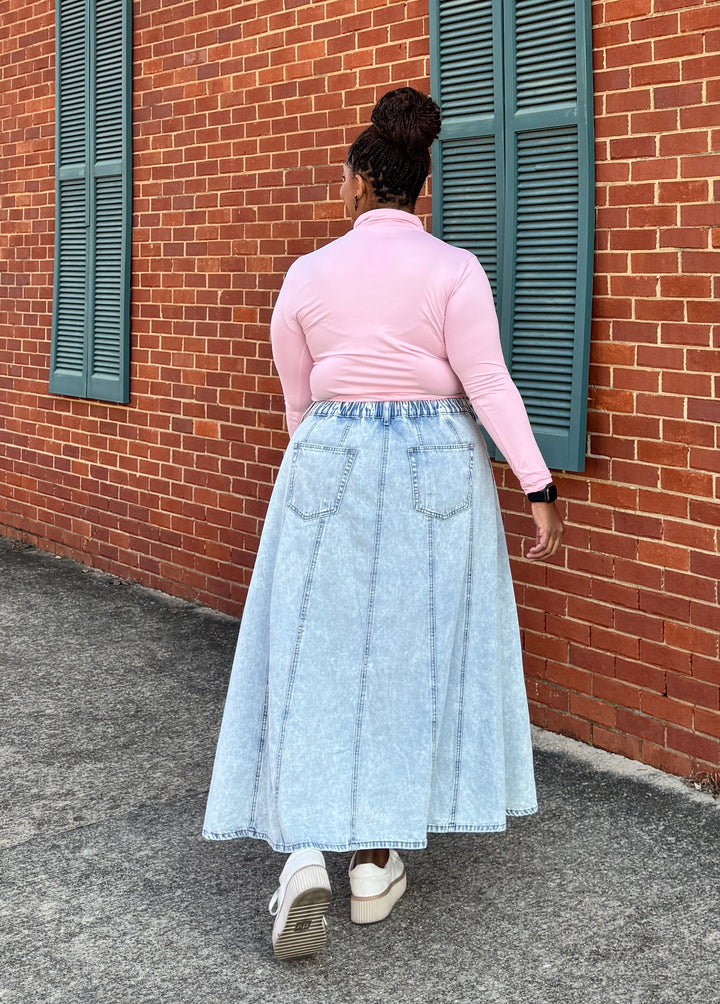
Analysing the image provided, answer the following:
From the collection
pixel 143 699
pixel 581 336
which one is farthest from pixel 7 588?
pixel 581 336

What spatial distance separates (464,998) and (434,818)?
510 millimetres

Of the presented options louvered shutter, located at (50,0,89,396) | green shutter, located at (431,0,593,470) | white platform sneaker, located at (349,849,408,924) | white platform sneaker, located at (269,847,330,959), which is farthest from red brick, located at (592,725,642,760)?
louvered shutter, located at (50,0,89,396)

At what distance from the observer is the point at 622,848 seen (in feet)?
12.5

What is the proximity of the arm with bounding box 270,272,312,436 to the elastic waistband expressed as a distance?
145 millimetres

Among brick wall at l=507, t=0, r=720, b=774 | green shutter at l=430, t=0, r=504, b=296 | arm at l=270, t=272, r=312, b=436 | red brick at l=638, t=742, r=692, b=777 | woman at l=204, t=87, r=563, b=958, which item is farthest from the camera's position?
green shutter at l=430, t=0, r=504, b=296

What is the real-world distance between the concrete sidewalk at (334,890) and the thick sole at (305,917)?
6 centimetres

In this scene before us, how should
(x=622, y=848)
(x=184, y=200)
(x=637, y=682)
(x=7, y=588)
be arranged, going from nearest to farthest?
(x=622, y=848) < (x=637, y=682) < (x=184, y=200) < (x=7, y=588)

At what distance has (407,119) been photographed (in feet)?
10.5

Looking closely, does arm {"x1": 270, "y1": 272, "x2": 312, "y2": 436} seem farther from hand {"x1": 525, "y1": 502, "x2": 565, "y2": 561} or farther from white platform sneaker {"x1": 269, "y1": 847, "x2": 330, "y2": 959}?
white platform sneaker {"x1": 269, "y1": 847, "x2": 330, "y2": 959}

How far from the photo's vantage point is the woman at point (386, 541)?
3209 mm

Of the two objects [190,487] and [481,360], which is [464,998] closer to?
[481,360]

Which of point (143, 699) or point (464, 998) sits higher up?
point (143, 699)

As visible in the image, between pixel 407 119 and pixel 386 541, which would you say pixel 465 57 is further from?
pixel 386 541

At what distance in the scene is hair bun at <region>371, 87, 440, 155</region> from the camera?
10.5 ft
